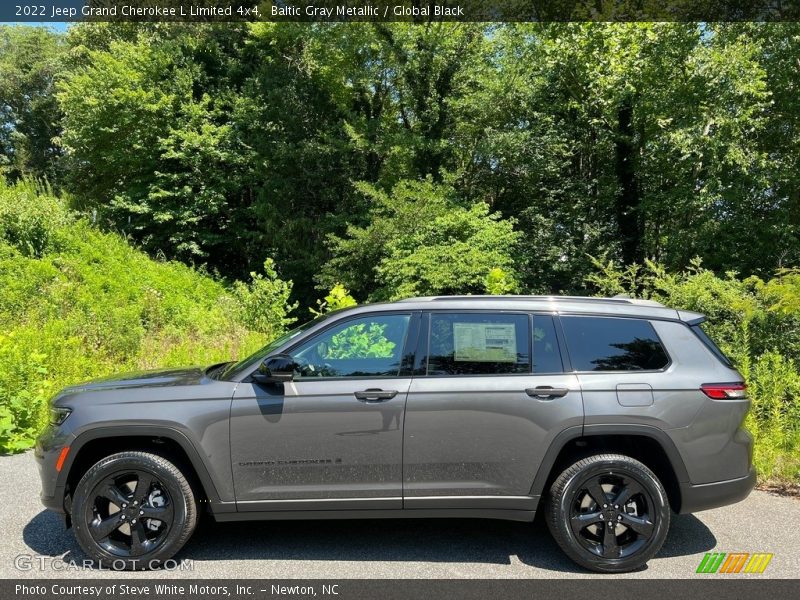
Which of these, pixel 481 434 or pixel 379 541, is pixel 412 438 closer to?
pixel 481 434

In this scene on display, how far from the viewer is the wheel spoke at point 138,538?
13.1 ft

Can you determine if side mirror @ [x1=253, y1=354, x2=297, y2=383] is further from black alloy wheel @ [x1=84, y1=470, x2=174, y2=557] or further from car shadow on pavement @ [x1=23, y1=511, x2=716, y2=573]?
car shadow on pavement @ [x1=23, y1=511, x2=716, y2=573]

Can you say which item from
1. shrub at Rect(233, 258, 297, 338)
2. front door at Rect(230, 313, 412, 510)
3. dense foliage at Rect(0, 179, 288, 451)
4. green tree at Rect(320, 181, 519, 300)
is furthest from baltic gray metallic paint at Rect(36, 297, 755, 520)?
green tree at Rect(320, 181, 519, 300)

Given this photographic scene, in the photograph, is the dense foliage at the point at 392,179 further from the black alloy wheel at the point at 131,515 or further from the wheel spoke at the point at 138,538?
the wheel spoke at the point at 138,538

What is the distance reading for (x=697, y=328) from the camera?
4367 mm

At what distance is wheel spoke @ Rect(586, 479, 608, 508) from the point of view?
4047 mm

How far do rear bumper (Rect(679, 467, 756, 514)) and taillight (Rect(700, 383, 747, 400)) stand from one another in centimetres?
56

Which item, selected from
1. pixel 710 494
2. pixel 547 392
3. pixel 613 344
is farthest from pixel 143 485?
pixel 710 494

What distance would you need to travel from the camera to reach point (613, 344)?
4266 mm

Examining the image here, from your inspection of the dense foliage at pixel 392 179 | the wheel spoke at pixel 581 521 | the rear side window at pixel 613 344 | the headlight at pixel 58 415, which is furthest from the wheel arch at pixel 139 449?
the dense foliage at pixel 392 179

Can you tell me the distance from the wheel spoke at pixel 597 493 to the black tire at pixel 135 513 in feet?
8.64

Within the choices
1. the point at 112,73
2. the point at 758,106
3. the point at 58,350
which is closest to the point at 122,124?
the point at 112,73

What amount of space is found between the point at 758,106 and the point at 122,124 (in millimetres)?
21584
